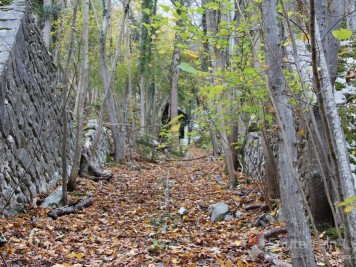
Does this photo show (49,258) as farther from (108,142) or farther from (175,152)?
(175,152)

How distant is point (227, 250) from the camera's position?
407 cm

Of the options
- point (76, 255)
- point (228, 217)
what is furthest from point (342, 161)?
point (228, 217)

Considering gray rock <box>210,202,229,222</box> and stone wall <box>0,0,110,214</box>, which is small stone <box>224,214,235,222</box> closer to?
gray rock <box>210,202,229,222</box>

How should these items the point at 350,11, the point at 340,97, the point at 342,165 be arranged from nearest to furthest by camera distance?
1. the point at 342,165
2. the point at 340,97
3. the point at 350,11

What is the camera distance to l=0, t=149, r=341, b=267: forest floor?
375cm

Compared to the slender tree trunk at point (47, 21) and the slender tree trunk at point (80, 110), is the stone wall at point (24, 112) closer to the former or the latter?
the slender tree trunk at point (80, 110)

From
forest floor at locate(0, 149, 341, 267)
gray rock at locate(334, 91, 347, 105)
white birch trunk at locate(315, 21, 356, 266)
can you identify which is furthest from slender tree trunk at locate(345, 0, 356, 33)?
forest floor at locate(0, 149, 341, 267)

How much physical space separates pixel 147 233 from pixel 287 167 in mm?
2732

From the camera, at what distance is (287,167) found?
264 cm

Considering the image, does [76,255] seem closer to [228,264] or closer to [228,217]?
[228,264]

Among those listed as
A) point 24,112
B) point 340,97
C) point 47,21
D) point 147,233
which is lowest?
point 147,233

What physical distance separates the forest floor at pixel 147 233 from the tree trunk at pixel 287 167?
3.42 feet

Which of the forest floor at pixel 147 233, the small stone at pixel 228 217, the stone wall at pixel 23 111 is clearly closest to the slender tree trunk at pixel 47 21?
the stone wall at pixel 23 111

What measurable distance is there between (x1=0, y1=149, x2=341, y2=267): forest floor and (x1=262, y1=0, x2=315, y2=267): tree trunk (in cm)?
104
